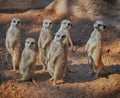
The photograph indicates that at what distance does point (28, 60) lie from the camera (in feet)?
20.7

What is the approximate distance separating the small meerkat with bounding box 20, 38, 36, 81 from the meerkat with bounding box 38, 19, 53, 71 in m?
0.52

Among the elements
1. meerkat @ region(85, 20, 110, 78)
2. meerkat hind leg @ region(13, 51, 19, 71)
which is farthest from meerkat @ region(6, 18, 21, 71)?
meerkat @ region(85, 20, 110, 78)

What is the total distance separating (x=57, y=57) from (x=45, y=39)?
67 centimetres

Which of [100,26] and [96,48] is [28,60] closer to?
[96,48]

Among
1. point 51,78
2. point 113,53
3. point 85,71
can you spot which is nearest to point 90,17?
point 113,53

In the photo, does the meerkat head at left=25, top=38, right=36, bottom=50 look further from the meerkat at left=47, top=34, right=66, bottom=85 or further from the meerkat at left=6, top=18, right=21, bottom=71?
the meerkat at left=6, top=18, right=21, bottom=71

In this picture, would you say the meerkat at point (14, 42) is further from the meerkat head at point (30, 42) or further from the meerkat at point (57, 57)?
the meerkat at point (57, 57)

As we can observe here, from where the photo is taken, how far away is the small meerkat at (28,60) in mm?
6273

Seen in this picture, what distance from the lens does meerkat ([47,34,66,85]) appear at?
6.28 m

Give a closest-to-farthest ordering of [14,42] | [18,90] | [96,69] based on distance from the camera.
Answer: [18,90] → [96,69] → [14,42]

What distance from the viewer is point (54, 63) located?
637 centimetres

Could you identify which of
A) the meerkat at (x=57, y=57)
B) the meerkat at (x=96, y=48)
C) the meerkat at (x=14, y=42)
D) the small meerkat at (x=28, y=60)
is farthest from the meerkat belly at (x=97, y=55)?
the meerkat at (x=14, y=42)

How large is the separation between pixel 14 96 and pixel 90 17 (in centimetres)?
367

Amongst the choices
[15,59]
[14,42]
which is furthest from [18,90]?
[14,42]
